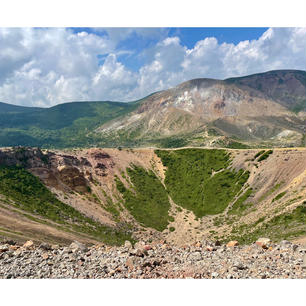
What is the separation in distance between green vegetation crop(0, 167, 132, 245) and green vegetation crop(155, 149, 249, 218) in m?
→ 19.4

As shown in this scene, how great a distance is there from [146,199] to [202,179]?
1555 cm

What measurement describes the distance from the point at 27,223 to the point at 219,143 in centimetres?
12100

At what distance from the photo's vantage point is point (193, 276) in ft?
33.3

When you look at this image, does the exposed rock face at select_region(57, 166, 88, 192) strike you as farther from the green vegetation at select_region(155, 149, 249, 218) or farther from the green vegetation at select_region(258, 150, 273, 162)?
the green vegetation at select_region(258, 150, 273, 162)

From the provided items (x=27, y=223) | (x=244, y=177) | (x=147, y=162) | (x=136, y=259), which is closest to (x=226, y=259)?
(x=136, y=259)

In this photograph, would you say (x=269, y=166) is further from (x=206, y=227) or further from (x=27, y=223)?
(x=27, y=223)

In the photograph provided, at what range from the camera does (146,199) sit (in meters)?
55.7

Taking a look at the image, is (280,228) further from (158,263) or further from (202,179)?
(202,179)

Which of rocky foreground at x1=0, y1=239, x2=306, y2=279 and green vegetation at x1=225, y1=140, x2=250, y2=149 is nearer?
rocky foreground at x1=0, y1=239, x2=306, y2=279

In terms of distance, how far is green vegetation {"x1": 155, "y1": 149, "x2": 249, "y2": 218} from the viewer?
5180cm

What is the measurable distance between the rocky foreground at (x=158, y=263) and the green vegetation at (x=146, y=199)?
3324 cm

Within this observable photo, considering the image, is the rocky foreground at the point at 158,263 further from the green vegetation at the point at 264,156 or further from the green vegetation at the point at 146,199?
the green vegetation at the point at 264,156

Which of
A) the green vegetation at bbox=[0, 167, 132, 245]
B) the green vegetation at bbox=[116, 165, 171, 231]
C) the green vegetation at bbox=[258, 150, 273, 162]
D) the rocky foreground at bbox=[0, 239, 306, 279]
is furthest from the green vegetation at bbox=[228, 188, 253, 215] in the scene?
the rocky foreground at bbox=[0, 239, 306, 279]

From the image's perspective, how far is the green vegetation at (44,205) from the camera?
3669 cm
